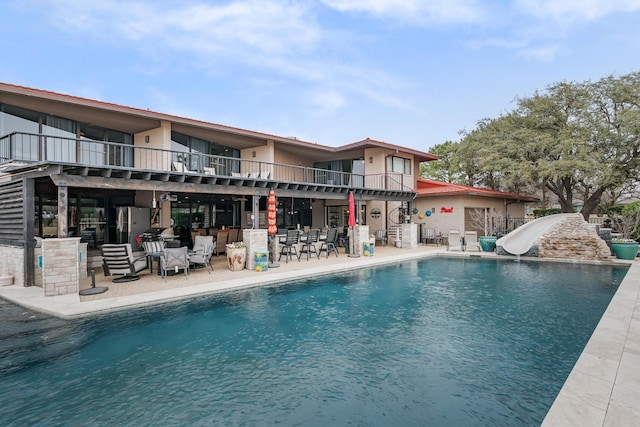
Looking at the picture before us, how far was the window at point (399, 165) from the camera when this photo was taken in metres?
19.0

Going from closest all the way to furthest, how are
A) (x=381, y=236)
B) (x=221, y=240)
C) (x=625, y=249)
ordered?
1. (x=625, y=249)
2. (x=221, y=240)
3. (x=381, y=236)

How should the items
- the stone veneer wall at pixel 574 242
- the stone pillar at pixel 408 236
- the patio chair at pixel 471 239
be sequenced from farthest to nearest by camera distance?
1. the patio chair at pixel 471 239
2. the stone pillar at pixel 408 236
3. the stone veneer wall at pixel 574 242

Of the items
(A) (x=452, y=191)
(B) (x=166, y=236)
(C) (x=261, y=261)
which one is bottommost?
(C) (x=261, y=261)

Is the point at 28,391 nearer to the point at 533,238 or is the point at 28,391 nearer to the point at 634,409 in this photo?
the point at 634,409

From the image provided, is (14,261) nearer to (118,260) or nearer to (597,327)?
(118,260)

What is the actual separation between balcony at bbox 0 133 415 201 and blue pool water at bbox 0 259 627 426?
132 inches

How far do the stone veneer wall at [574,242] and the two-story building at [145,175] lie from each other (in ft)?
21.5

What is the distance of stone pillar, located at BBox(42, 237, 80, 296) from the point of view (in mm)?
7008

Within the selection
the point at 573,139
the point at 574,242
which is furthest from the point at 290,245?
the point at 573,139

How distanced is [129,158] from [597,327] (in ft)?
49.2

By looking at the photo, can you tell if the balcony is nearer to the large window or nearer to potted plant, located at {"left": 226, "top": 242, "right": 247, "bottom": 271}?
the large window

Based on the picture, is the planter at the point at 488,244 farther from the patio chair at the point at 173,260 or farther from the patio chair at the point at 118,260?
the patio chair at the point at 118,260

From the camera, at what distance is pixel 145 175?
902 centimetres

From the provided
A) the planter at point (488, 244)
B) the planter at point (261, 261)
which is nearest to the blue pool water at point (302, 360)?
the planter at point (261, 261)
